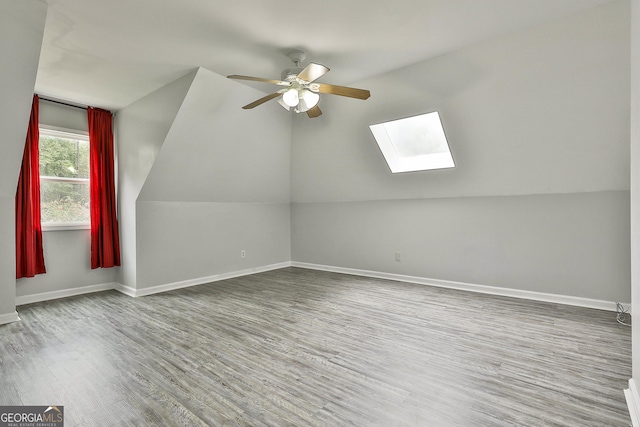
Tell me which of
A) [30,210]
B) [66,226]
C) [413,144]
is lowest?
[66,226]

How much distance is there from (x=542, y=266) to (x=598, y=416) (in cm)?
242

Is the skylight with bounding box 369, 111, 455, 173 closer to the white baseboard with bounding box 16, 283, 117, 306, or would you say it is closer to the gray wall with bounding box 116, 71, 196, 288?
the gray wall with bounding box 116, 71, 196, 288

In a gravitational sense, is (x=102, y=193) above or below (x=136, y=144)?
below

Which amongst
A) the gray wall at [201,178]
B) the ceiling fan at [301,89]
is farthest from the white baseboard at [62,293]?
the ceiling fan at [301,89]

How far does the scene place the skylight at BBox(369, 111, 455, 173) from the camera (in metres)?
4.30

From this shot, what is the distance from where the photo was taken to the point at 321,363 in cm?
230

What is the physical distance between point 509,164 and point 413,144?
1.32m

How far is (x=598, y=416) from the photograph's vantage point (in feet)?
5.49

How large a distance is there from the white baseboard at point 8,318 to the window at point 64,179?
1265 mm

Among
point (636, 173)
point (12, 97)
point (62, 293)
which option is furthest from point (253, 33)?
point (62, 293)

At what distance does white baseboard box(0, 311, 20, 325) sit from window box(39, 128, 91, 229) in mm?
1265

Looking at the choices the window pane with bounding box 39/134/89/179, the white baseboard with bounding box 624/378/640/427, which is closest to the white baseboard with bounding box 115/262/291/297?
the window pane with bounding box 39/134/89/179
